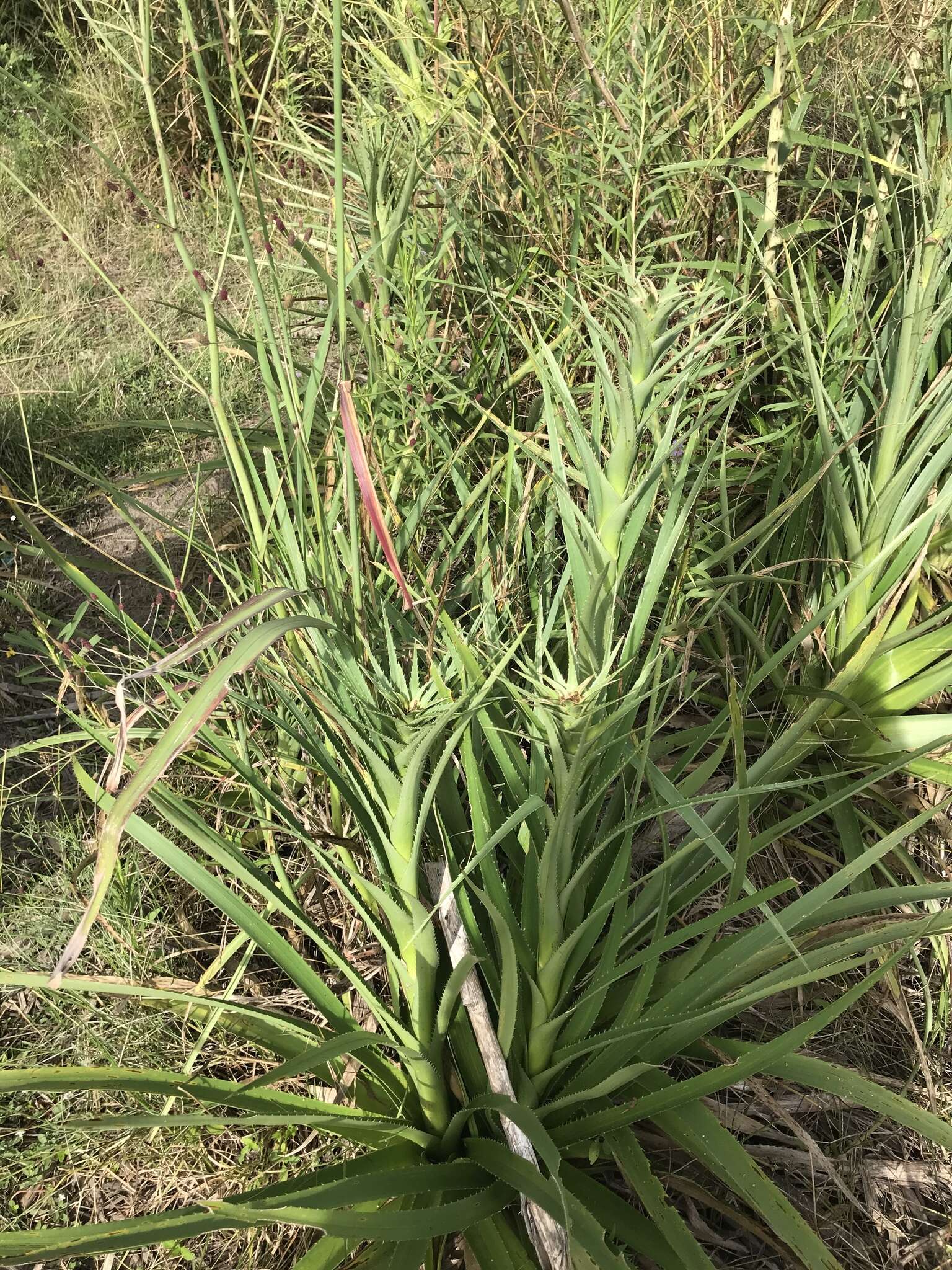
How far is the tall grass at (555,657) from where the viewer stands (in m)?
0.93

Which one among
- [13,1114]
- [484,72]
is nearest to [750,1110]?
[13,1114]

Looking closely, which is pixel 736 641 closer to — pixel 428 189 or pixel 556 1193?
pixel 556 1193

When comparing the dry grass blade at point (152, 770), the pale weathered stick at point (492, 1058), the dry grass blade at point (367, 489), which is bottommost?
the pale weathered stick at point (492, 1058)

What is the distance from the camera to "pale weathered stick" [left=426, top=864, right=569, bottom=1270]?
917 millimetres

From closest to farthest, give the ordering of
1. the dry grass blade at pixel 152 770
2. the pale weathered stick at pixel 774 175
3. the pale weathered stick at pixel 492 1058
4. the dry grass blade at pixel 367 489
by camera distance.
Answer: the dry grass blade at pixel 152 770 < the dry grass blade at pixel 367 489 < the pale weathered stick at pixel 492 1058 < the pale weathered stick at pixel 774 175

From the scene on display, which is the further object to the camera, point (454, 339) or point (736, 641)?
point (454, 339)

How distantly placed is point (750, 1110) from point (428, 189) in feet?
5.78

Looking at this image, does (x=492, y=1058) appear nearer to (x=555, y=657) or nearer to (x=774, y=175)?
(x=555, y=657)

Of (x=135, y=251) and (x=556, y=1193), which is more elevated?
(x=135, y=251)

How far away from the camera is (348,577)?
1293 mm

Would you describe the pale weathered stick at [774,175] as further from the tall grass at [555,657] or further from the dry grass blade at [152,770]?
the dry grass blade at [152,770]

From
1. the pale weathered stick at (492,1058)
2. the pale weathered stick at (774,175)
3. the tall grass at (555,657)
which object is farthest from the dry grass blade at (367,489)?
the pale weathered stick at (774,175)

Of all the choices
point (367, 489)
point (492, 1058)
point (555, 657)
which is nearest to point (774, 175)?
point (555, 657)

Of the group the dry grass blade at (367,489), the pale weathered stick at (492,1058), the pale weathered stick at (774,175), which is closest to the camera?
the dry grass blade at (367,489)
